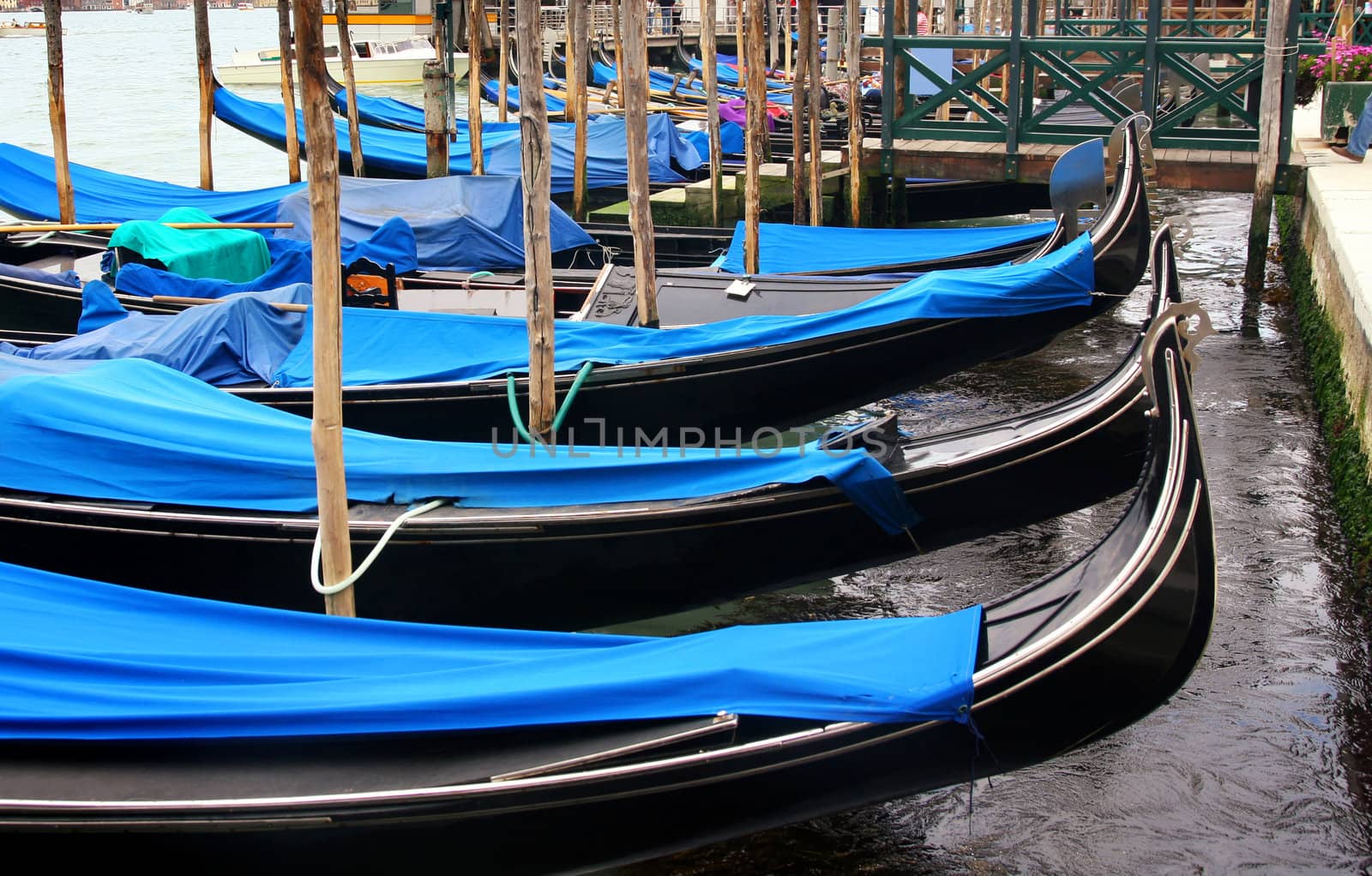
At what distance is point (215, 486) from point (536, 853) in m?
2.06

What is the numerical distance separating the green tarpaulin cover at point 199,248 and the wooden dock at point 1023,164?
4.72 m

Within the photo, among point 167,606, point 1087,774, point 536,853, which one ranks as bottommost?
point 1087,774

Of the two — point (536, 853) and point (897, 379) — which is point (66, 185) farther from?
point (536, 853)

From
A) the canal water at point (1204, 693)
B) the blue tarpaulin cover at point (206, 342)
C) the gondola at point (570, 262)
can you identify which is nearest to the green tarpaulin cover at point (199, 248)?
the gondola at point (570, 262)

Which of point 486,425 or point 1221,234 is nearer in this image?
point 486,425

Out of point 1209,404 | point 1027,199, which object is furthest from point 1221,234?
point 1209,404

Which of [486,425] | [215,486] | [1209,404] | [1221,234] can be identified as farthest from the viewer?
[1221,234]

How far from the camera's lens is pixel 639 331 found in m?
5.88

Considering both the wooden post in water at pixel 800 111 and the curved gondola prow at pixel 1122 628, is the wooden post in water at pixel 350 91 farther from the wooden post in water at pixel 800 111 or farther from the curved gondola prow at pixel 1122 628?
the curved gondola prow at pixel 1122 628

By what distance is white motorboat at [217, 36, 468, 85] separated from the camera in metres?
27.7

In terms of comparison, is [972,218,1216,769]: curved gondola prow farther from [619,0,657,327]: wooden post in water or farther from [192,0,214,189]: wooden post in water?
[192,0,214,189]: wooden post in water

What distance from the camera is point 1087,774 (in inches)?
161

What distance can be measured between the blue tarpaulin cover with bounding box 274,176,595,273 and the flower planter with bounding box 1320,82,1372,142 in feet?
19.2

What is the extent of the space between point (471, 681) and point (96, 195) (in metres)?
8.56
